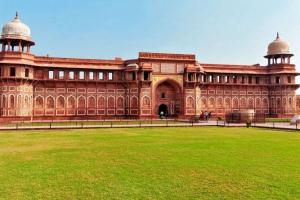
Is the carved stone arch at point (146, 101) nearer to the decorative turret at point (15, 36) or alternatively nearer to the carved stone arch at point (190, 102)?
the carved stone arch at point (190, 102)

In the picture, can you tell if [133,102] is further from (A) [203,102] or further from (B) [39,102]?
(B) [39,102]

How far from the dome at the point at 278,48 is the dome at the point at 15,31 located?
1238 inches

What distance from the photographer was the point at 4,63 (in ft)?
111

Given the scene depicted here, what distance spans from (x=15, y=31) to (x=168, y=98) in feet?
63.3

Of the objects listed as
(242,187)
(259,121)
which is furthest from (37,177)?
(259,121)

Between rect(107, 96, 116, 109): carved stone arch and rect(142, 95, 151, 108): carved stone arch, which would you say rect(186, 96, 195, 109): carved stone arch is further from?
rect(107, 96, 116, 109): carved stone arch

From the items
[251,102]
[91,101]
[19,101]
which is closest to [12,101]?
[19,101]

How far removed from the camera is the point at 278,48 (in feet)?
147

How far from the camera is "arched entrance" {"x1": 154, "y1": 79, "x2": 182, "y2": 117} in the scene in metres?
41.1

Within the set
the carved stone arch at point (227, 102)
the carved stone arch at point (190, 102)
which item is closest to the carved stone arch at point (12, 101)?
the carved stone arch at point (190, 102)

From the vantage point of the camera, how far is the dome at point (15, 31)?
34562 mm

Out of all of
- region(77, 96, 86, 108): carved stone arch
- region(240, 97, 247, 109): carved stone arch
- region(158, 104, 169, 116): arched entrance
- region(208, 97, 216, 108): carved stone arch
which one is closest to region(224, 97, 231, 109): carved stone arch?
region(208, 97, 216, 108): carved stone arch

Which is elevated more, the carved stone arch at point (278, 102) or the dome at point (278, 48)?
the dome at point (278, 48)

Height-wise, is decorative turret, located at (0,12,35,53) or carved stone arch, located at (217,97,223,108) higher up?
decorative turret, located at (0,12,35,53)
